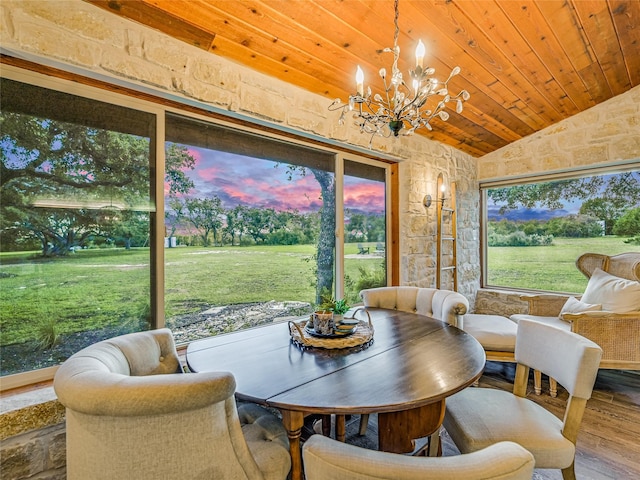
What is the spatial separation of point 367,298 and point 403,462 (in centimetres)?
189

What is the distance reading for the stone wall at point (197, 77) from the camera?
55.4 inches

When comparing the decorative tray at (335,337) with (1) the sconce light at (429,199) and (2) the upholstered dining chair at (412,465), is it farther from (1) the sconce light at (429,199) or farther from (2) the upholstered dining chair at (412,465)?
(1) the sconce light at (429,199)

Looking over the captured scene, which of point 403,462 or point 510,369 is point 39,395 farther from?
point 510,369

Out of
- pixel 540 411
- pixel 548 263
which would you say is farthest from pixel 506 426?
pixel 548 263

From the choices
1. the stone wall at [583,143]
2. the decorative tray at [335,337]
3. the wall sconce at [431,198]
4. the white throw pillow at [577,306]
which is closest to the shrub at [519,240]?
the stone wall at [583,143]

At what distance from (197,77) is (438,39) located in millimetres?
1583

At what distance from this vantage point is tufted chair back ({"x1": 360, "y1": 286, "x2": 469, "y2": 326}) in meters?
2.22

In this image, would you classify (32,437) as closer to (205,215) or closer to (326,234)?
(205,215)

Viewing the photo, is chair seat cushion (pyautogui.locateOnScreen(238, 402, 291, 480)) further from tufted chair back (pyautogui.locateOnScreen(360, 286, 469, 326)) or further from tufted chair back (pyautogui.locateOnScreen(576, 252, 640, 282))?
tufted chair back (pyautogui.locateOnScreen(576, 252, 640, 282))

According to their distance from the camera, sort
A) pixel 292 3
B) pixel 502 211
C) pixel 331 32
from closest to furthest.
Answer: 1. pixel 292 3
2. pixel 331 32
3. pixel 502 211

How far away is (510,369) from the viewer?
3123mm

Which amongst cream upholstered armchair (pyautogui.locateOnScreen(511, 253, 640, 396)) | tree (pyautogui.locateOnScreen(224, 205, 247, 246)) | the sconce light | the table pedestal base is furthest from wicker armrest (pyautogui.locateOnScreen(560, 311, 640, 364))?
tree (pyautogui.locateOnScreen(224, 205, 247, 246))

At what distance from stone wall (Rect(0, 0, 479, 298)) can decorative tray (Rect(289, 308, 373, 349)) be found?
146 cm

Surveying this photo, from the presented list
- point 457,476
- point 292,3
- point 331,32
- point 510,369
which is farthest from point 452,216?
point 457,476
